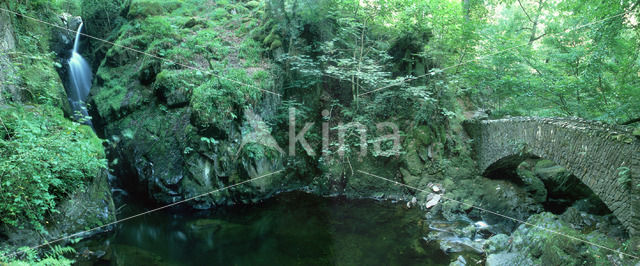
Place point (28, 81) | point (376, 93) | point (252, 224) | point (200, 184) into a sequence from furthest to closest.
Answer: point (376, 93) < point (200, 184) < point (252, 224) < point (28, 81)

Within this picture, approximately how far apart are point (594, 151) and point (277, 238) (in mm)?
6147

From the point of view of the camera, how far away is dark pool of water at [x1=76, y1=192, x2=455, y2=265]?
20.8 ft

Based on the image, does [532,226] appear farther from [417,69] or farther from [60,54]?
[60,54]

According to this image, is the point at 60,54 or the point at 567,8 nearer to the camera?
the point at 567,8

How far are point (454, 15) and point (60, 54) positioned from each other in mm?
13309

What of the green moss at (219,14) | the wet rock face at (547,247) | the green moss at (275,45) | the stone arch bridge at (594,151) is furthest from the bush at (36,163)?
the stone arch bridge at (594,151)

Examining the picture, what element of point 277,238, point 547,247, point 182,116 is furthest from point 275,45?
point 547,247

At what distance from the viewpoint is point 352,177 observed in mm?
10180

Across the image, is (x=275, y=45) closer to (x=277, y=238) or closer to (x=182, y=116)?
(x=182, y=116)

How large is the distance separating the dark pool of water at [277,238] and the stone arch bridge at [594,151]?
8.93ft

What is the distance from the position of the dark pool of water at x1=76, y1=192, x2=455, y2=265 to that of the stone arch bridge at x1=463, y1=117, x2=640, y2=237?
107 inches

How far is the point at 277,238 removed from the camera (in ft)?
24.1

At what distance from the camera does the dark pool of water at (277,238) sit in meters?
6.34

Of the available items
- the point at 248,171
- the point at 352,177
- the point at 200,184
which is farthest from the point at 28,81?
the point at 352,177
